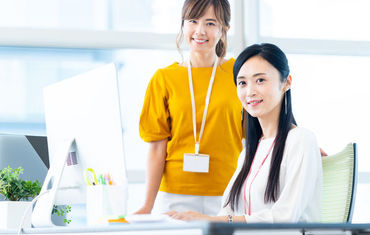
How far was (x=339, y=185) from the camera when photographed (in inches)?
66.4

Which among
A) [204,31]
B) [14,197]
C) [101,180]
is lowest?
[14,197]

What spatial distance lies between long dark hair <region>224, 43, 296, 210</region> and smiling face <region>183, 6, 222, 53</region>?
0.44m

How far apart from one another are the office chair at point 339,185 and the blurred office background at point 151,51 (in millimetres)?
1767

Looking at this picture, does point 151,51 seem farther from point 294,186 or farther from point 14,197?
point 294,186

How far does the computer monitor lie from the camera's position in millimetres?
1548

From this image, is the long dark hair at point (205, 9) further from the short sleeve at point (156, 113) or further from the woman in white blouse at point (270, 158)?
the woman in white blouse at point (270, 158)

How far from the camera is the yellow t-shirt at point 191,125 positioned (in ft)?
7.54

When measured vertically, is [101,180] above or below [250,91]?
below

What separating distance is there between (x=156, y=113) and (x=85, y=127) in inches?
27.2

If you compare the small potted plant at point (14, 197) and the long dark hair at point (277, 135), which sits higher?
the long dark hair at point (277, 135)

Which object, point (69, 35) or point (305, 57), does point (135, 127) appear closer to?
point (69, 35)

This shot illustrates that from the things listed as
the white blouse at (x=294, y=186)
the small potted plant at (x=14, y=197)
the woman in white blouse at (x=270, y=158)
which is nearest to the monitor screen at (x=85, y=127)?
the small potted plant at (x=14, y=197)

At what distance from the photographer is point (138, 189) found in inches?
134

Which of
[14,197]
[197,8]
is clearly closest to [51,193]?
[14,197]
